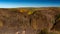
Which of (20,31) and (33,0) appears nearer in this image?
(20,31)

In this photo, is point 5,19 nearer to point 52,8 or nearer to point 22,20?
point 22,20

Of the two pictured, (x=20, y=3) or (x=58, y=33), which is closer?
(x=58, y=33)

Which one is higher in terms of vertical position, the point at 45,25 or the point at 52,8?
the point at 52,8

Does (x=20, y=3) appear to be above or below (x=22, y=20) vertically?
above

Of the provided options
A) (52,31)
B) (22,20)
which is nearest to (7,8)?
(22,20)

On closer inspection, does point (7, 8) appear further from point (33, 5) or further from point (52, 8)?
point (52, 8)

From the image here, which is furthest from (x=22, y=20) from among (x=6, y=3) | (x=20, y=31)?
(x=6, y=3)
